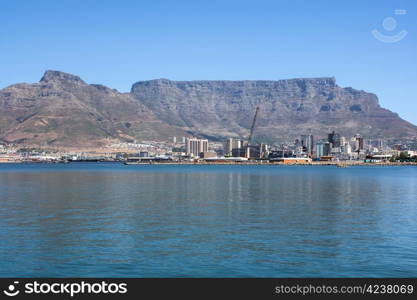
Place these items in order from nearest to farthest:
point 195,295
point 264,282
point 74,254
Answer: point 195,295
point 264,282
point 74,254

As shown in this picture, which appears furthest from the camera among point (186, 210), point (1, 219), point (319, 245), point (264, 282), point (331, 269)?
point (186, 210)

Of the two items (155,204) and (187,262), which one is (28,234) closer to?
(187,262)

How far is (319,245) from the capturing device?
44375mm

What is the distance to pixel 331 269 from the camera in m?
36.2

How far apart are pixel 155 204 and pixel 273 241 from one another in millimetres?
32308

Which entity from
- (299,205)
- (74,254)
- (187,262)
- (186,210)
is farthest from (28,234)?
(299,205)

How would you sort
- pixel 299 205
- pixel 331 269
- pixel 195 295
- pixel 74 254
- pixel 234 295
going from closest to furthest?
pixel 195 295 < pixel 234 295 < pixel 331 269 < pixel 74 254 < pixel 299 205

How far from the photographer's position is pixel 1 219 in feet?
194

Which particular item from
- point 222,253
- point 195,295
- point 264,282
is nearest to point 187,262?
point 222,253

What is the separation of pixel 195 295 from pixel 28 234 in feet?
85.1

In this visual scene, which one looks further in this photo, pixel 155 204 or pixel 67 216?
pixel 155 204

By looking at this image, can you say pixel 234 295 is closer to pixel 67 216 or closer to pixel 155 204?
pixel 67 216

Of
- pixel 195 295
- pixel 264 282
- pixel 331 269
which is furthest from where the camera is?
pixel 331 269

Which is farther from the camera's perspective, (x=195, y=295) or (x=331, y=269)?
(x=331, y=269)
